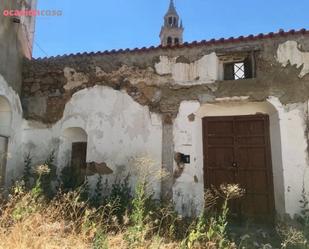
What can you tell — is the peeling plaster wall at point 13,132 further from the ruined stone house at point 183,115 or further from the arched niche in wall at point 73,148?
the arched niche in wall at point 73,148

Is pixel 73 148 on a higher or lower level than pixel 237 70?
lower

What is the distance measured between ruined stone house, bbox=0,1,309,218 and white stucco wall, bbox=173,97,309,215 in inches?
0.9

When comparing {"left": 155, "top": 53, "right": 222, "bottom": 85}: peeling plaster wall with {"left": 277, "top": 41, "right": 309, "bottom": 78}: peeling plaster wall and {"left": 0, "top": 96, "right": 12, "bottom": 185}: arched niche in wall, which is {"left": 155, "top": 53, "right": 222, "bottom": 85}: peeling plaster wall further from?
{"left": 0, "top": 96, "right": 12, "bottom": 185}: arched niche in wall

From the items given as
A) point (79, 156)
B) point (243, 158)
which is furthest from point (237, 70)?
point (79, 156)

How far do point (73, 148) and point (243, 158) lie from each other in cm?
474

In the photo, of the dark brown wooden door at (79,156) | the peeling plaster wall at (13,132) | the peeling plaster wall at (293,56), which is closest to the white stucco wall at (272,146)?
the peeling plaster wall at (293,56)

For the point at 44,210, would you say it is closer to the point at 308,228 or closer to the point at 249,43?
the point at 308,228

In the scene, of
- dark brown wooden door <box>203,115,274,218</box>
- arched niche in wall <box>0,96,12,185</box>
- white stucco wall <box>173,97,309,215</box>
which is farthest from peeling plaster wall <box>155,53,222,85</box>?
arched niche in wall <box>0,96,12,185</box>

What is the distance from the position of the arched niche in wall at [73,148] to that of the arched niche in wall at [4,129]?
4.59 feet

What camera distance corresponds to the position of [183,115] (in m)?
8.62

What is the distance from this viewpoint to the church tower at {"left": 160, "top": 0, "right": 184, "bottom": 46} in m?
41.8

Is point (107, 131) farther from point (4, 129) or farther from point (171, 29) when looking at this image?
point (171, 29)

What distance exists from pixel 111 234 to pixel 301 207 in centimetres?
447

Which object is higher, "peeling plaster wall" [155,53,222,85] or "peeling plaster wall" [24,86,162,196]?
"peeling plaster wall" [155,53,222,85]
